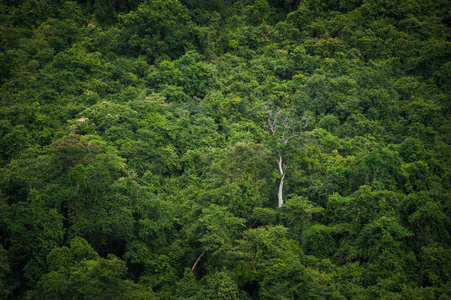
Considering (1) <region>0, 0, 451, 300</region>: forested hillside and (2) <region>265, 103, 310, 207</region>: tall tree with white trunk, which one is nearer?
(1) <region>0, 0, 451, 300</region>: forested hillside

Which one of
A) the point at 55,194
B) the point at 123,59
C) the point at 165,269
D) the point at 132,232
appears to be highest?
the point at 123,59

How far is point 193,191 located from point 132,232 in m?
4.43

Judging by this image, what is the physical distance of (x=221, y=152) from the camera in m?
22.4

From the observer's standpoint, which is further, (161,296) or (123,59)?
(123,59)

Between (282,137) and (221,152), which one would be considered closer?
(282,137)

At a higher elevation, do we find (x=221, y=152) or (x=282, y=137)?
(x=282, y=137)

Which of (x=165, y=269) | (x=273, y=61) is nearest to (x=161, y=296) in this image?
(x=165, y=269)

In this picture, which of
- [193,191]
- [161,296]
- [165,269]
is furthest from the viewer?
[193,191]

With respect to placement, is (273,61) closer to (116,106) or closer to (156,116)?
(156,116)

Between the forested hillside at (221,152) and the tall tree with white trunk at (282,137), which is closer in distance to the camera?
the forested hillside at (221,152)

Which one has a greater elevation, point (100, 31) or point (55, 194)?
point (100, 31)

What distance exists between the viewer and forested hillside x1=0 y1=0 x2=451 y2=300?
15.3 meters

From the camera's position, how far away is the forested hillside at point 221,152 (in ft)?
50.1

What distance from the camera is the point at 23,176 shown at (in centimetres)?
1659
